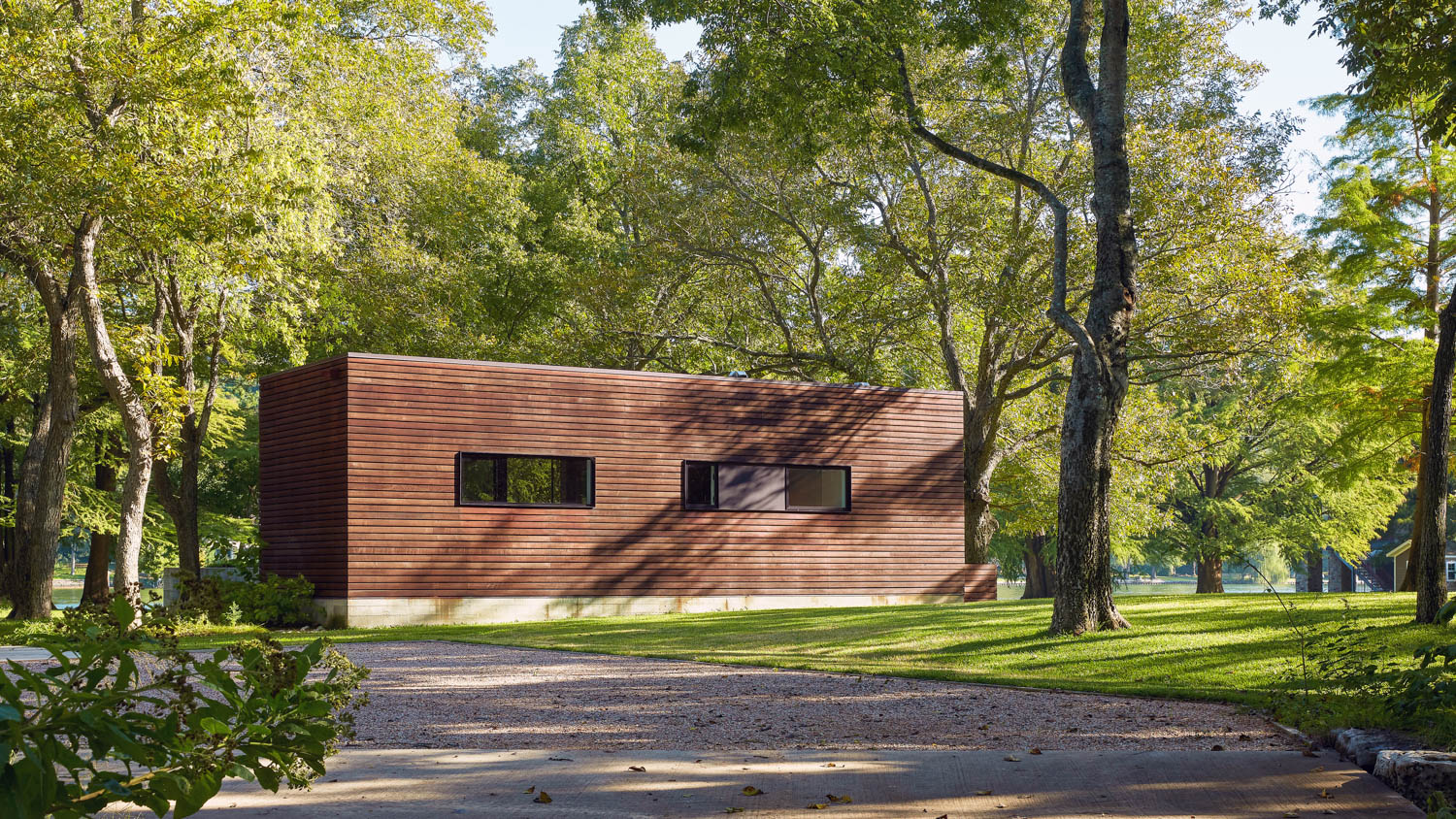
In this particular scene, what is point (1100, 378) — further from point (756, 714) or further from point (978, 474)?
point (978, 474)

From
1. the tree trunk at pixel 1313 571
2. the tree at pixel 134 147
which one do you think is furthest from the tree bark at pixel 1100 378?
the tree trunk at pixel 1313 571

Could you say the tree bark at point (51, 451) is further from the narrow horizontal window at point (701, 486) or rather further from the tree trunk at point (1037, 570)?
the tree trunk at point (1037, 570)

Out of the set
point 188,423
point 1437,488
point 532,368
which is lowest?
point 1437,488

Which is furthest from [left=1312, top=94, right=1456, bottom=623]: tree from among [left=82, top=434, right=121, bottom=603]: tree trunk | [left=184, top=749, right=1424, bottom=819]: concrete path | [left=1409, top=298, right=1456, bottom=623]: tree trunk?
[left=82, top=434, right=121, bottom=603]: tree trunk

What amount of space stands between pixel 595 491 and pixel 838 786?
1314cm

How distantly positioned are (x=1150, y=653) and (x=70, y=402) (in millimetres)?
14306

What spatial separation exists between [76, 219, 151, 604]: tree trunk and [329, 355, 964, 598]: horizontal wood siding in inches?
85.4

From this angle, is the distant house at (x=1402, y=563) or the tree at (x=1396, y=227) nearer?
the tree at (x=1396, y=227)

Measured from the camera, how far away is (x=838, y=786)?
4.70 m

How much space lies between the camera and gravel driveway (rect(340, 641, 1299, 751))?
19.4ft

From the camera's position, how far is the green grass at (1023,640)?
335 inches

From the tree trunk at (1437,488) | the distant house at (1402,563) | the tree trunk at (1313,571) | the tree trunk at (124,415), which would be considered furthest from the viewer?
the distant house at (1402,563)

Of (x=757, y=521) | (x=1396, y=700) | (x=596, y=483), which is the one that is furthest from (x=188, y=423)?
(x=1396, y=700)

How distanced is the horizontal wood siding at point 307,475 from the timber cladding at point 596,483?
0.03 m
